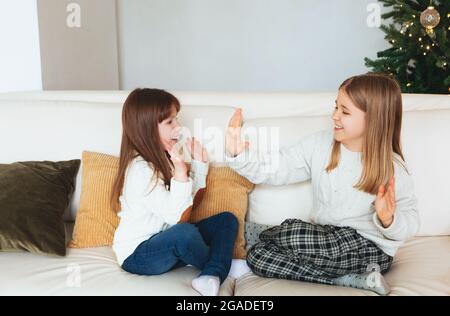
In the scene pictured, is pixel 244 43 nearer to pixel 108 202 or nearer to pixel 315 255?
pixel 108 202

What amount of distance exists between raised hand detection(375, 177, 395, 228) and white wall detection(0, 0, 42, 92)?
162 centimetres

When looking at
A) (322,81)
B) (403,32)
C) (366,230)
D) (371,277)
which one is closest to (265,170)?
(366,230)

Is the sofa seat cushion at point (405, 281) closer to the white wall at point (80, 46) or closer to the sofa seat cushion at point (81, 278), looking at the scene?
the sofa seat cushion at point (81, 278)

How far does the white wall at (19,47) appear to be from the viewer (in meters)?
2.08

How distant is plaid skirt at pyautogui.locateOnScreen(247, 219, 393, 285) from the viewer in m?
1.35

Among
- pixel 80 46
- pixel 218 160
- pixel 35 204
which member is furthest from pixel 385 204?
pixel 80 46

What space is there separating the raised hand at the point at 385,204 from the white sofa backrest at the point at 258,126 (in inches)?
11.9

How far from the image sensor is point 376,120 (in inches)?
55.4

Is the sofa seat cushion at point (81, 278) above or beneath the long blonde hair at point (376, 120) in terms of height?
beneath

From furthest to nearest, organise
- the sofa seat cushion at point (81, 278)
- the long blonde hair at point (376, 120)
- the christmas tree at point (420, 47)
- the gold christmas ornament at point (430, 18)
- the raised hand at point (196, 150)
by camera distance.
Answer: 1. the christmas tree at point (420, 47)
2. the gold christmas ornament at point (430, 18)
3. the raised hand at point (196, 150)
4. the long blonde hair at point (376, 120)
5. the sofa seat cushion at point (81, 278)

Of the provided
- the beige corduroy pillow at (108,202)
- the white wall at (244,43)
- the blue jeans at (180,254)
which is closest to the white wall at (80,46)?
the white wall at (244,43)

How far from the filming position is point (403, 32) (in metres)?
2.26

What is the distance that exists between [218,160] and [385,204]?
0.60m
